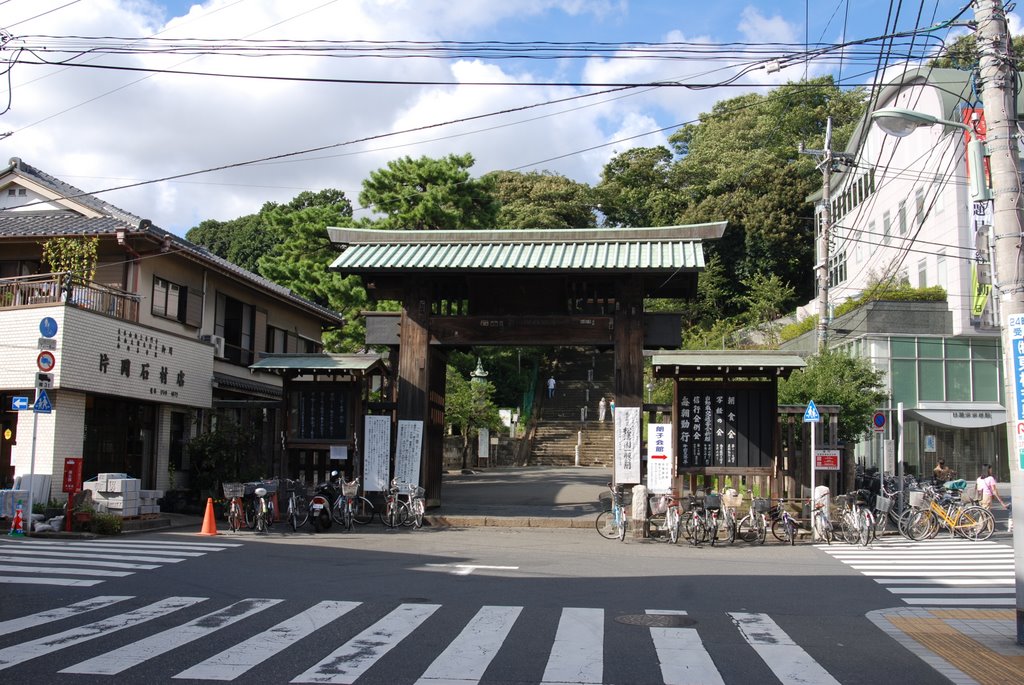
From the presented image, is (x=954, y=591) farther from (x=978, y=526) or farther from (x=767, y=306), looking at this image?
(x=767, y=306)

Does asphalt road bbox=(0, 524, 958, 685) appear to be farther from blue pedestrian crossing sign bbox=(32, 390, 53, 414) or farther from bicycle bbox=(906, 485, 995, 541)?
bicycle bbox=(906, 485, 995, 541)

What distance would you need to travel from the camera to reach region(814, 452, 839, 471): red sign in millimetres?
18672

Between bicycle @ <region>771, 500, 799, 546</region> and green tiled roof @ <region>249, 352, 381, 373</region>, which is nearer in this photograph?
bicycle @ <region>771, 500, 799, 546</region>

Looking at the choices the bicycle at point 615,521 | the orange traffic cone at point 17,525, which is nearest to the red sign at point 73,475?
the orange traffic cone at point 17,525

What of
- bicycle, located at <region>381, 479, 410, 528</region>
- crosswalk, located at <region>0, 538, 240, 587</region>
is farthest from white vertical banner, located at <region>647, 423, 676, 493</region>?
crosswalk, located at <region>0, 538, 240, 587</region>

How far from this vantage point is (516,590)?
11281mm

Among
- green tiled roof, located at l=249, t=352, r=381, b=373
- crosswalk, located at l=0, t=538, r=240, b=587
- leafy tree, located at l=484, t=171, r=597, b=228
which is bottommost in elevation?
crosswalk, located at l=0, t=538, r=240, b=587

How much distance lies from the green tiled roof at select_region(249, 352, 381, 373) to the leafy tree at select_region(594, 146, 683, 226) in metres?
38.3

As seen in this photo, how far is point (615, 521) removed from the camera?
18188mm

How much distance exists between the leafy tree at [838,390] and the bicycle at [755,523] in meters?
8.86

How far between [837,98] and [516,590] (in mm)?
53307

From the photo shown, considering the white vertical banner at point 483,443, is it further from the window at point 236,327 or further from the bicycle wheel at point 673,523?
the bicycle wheel at point 673,523

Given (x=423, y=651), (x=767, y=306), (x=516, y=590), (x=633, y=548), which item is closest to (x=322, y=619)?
(x=423, y=651)

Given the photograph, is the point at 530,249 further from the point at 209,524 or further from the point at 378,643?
the point at 378,643
